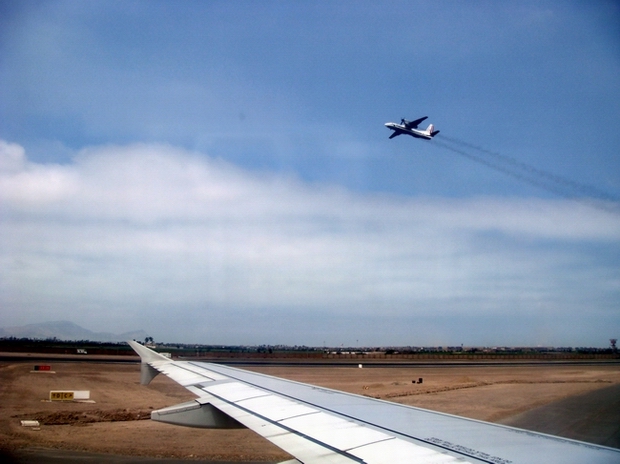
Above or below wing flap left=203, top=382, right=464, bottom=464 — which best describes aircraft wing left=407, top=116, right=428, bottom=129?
above

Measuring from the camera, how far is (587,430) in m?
17.5

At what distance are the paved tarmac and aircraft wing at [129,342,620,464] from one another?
11113mm

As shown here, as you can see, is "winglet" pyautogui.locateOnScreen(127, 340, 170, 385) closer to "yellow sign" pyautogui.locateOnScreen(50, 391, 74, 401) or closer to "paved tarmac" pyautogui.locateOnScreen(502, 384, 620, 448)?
"yellow sign" pyautogui.locateOnScreen(50, 391, 74, 401)

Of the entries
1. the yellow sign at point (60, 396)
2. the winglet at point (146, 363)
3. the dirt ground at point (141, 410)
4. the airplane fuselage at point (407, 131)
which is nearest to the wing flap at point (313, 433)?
the winglet at point (146, 363)

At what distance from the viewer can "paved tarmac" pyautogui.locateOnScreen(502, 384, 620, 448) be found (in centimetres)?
1641

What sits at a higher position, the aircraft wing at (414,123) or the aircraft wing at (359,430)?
the aircraft wing at (414,123)

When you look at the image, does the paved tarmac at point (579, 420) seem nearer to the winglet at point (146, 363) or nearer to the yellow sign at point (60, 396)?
the winglet at point (146, 363)

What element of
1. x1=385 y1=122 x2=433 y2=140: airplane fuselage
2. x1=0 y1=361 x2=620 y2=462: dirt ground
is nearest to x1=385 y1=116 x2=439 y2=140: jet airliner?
x1=385 y1=122 x2=433 y2=140: airplane fuselage

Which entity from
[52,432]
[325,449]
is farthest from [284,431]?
[52,432]

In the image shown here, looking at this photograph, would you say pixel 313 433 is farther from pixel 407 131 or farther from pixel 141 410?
pixel 407 131

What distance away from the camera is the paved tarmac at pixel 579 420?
16406 mm

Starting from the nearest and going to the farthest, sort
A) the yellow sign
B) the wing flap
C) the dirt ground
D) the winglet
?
the wing flap < the winglet < the dirt ground < the yellow sign

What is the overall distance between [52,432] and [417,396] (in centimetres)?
1993

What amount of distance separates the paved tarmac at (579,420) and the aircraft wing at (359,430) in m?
11.1
